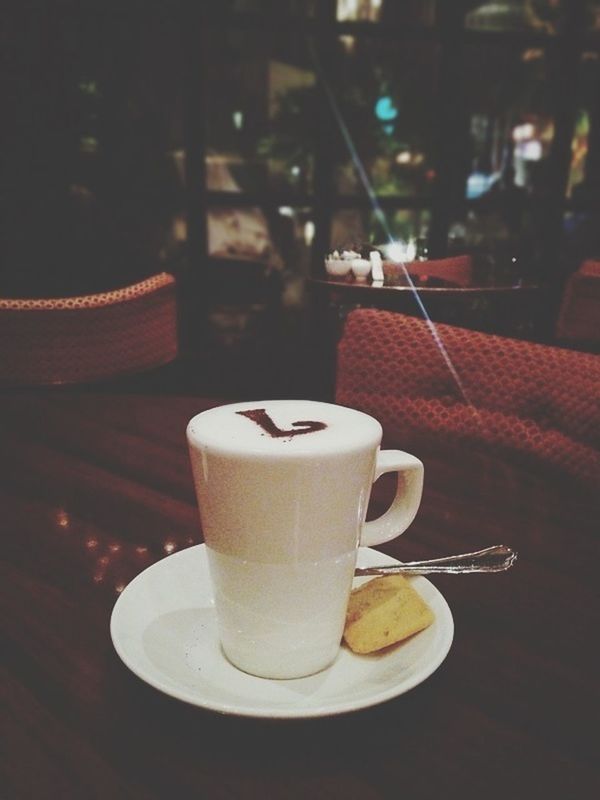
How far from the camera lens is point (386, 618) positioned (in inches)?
18.4

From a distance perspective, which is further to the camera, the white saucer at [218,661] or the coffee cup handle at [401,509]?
the coffee cup handle at [401,509]

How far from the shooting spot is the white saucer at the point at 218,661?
0.39 m

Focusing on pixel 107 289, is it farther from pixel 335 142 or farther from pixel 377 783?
pixel 335 142

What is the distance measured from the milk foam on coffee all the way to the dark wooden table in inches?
5.7

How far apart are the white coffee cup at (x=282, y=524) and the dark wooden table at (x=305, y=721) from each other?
54 mm

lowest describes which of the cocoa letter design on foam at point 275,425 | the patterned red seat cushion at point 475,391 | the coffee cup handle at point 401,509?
the patterned red seat cushion at point 475,391

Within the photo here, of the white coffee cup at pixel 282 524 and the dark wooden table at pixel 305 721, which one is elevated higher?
the white coffee cup at pixel 282 524

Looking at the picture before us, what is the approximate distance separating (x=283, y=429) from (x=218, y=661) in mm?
154

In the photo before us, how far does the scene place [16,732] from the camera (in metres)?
0.38

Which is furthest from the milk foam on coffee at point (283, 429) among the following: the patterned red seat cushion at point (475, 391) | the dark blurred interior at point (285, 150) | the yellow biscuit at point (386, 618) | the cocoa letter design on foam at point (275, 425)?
the dark blurred interior at point (285, 150)

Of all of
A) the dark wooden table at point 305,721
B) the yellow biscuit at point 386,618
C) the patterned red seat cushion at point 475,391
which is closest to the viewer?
the dark wooden table at point 305,721

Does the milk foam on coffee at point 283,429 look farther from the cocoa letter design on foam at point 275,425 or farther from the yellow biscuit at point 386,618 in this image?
the yellow biscuit at point 386,618

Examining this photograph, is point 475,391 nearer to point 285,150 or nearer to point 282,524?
point 282,524

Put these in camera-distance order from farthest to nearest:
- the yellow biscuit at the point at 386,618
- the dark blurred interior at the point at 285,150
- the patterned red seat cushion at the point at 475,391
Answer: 1. the dark blurred interior at the point at 285,150
2. the patterned red seat cushion at the point at 475,391
3. the yellow biscuit at the point at 386,618
